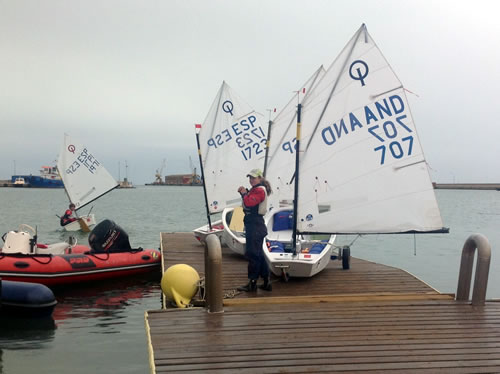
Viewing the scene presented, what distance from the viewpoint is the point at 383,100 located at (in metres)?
8.20

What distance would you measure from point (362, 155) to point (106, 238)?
22.7 feet

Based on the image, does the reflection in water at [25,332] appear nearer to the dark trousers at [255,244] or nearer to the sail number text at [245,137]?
the dark trousers at [255,244]

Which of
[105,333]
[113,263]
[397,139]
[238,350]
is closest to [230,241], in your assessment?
[113,263]

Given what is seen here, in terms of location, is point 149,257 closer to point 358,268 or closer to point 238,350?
point 358,268

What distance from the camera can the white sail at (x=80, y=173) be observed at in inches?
933

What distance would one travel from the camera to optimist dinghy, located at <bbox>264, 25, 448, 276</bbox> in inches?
322

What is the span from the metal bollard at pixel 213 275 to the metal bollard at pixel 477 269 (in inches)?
129

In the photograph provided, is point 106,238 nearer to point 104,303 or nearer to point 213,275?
point 104,303

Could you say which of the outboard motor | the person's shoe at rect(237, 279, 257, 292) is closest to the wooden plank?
the person's shoe at rect(237, 279, 257, 292)

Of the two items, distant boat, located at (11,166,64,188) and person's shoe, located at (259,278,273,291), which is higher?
distant boat, located at (11,166,64,188)

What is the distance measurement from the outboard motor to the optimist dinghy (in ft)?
16.8

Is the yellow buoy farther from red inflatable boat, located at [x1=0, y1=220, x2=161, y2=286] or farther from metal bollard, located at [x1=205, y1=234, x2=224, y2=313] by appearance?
red inflatable boat, located at [x1=0, y1=220, x2=161, y2=286]

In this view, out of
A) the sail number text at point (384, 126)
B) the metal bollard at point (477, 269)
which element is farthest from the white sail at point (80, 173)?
the metal bollard at point (477, 269)

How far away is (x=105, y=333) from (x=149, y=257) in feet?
13.5
